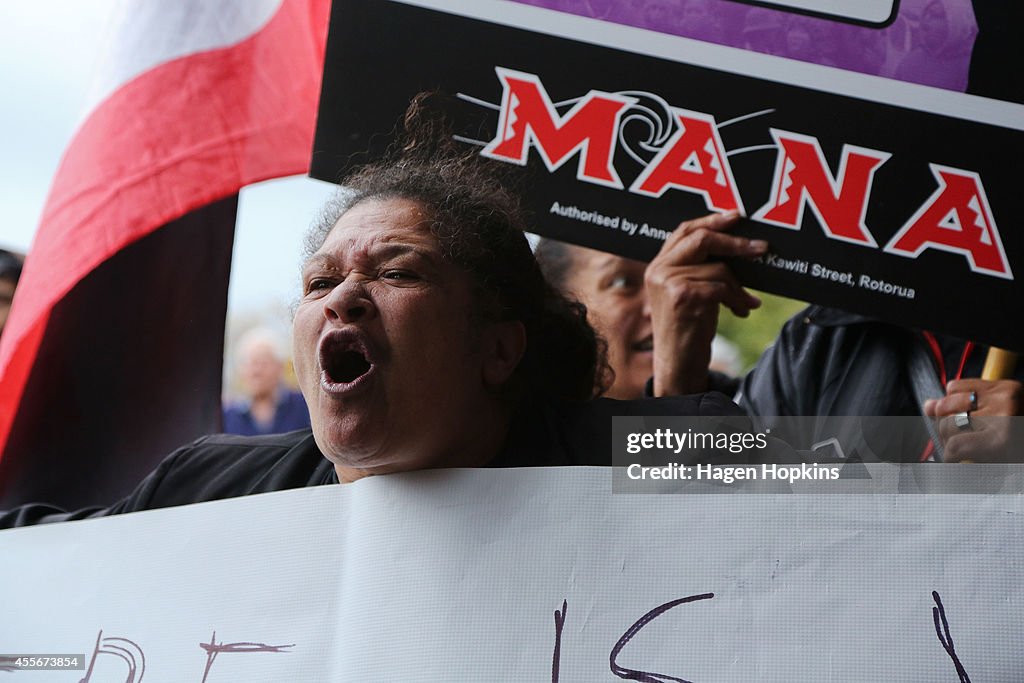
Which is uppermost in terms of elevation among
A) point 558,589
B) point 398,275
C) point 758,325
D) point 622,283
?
point 758,325

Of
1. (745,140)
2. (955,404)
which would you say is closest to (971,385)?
(955,404)

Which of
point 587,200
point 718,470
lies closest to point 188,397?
point 587,200

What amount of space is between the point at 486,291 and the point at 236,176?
37 centimetres

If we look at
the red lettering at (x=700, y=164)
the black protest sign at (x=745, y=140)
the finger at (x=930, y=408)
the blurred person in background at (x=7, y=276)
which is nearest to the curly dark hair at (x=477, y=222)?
the black protest sign at (x=745, y=140)

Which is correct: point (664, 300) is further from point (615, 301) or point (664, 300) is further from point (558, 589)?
point (558, 589)

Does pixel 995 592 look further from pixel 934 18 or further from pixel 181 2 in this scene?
pixel 181 2

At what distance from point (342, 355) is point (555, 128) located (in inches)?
10.2

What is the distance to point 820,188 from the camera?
79 centimetres

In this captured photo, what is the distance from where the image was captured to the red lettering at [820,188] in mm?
778

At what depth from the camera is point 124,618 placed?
0.76m

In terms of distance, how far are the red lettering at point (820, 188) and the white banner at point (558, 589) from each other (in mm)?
233

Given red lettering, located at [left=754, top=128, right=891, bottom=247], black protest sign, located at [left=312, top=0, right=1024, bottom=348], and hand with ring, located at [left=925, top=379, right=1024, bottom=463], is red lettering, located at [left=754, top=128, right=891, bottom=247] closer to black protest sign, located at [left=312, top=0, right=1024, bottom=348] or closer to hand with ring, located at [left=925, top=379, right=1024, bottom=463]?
black protest sign, located at [left=312, top=0, right=1024, bottom=348]

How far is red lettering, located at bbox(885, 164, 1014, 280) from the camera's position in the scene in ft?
2.49

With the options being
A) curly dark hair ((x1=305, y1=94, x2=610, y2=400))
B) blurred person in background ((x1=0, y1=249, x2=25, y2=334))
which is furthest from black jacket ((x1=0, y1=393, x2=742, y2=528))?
blurred person in background ((x1=0, y1=249, x2=25, y2=334))
